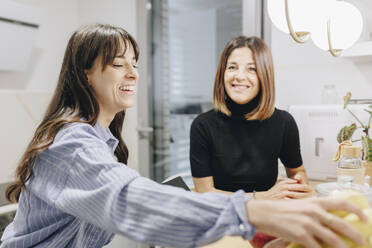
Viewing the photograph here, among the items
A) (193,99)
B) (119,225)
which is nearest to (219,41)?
(193,99)

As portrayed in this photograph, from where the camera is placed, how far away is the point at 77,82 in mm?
897

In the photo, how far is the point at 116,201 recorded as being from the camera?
57 centimetres

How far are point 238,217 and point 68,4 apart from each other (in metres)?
2.87

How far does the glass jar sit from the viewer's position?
3.93ft

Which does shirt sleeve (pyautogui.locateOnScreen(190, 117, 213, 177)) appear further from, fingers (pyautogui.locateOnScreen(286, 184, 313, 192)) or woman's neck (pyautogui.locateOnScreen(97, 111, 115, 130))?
woman's neck (pyautogui.locateOnScreen(97, 111, 115, 130))

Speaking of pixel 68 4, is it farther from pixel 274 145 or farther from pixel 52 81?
pixel 274 145

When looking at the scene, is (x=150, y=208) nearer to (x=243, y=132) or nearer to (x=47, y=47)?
(x=243, y=132)

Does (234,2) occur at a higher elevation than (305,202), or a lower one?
higher

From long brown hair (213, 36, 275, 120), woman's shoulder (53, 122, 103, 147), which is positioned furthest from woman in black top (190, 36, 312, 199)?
woman's shoulder (53, 122, 103, 147)

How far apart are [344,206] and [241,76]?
3.64ft

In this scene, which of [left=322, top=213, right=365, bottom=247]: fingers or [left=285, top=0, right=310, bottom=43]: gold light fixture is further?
[left=285, top=0, right=310, bottom=43]: gold light fixture

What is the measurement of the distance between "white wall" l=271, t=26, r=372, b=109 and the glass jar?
0.83 m

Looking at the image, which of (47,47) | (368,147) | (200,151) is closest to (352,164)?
(368,147)

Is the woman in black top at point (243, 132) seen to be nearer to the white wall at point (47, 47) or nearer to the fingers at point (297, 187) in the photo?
the fingers at point (297, 187)
